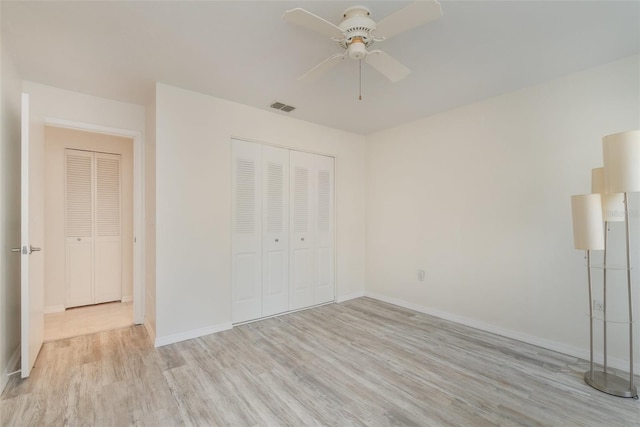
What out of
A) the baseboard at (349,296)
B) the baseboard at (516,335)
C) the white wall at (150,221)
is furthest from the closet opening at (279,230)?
the baseboard at (516,335)

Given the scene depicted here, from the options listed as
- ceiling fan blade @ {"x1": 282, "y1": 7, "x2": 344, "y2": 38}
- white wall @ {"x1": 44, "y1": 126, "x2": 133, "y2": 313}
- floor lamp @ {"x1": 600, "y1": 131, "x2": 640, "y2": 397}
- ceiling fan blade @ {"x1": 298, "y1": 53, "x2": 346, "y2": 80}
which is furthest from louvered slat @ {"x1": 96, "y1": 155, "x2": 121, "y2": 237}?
floor lamp @ {"x1": 600, "y1": 131, "x2": 640, "y2": 397}

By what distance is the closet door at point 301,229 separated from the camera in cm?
392

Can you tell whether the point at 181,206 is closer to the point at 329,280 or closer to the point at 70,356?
the point at 70,356

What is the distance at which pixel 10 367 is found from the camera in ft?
7.55

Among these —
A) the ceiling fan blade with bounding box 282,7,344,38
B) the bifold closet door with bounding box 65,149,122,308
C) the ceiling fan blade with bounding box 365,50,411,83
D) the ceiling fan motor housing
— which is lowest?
the bifold closet door with bounding box 65,149,122,308

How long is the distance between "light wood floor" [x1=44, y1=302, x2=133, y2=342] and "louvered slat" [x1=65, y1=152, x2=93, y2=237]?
1051 mm

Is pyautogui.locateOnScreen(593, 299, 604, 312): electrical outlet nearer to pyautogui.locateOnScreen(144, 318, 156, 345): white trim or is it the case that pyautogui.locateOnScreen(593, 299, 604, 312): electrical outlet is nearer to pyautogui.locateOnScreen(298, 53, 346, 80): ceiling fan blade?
pyautogui.locateOnScreen(298, 53, 346, 80): ceiling fan blade

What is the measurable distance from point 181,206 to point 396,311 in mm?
2965

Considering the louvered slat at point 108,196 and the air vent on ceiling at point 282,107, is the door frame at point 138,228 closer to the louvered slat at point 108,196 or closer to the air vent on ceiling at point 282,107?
the louvered slat at point 108,196

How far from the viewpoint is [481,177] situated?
3305 millimetres

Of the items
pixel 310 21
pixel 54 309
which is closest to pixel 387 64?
pixel 310 21

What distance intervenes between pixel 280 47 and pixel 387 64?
0.85 meters

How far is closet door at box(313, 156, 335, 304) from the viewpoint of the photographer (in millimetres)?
4176

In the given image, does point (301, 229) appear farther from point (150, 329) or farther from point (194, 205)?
point (150, 329)
